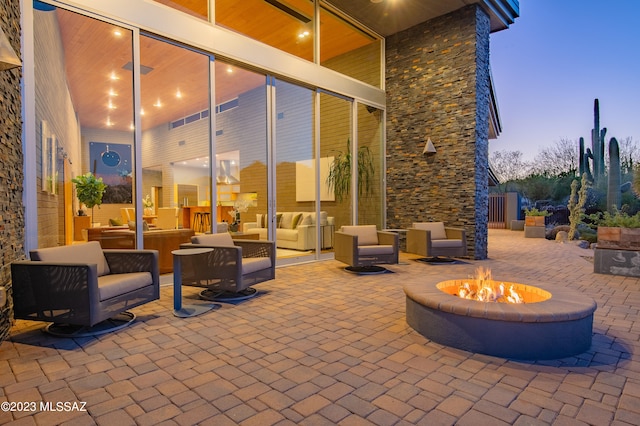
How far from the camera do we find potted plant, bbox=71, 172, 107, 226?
177 inches

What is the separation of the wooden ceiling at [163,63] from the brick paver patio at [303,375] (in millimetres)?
3074

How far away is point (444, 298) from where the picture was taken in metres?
2.88

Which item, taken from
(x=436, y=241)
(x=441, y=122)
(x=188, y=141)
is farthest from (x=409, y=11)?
(x=188, y=141)

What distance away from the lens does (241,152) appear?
782 cm

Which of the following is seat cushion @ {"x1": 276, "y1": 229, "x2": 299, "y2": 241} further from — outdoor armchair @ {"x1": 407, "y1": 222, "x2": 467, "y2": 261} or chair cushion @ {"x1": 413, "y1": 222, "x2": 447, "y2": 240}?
chair cushion @ {"x1": 413, "y1": 222, "x2": 447, "y2": 240}

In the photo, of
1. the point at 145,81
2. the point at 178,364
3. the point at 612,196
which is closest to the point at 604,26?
the point at 612,196

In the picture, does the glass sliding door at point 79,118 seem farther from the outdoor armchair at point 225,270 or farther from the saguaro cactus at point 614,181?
the saguaro cactus at point 614,181

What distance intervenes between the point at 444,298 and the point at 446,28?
21.9 feet

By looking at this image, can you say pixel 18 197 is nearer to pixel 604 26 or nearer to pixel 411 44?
pixel 411 44

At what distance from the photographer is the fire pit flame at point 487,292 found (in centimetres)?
309

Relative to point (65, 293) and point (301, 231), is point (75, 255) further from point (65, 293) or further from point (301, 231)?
point (301, 231)

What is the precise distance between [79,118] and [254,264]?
139 inches

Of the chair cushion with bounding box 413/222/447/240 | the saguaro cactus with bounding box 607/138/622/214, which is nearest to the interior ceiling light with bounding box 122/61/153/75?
the chair cushion with bounding box 413/222/447/240

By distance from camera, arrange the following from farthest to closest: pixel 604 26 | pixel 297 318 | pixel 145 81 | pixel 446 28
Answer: pixel 604 26, pixel 446 28, pixel 145 81, pixel 297 318
